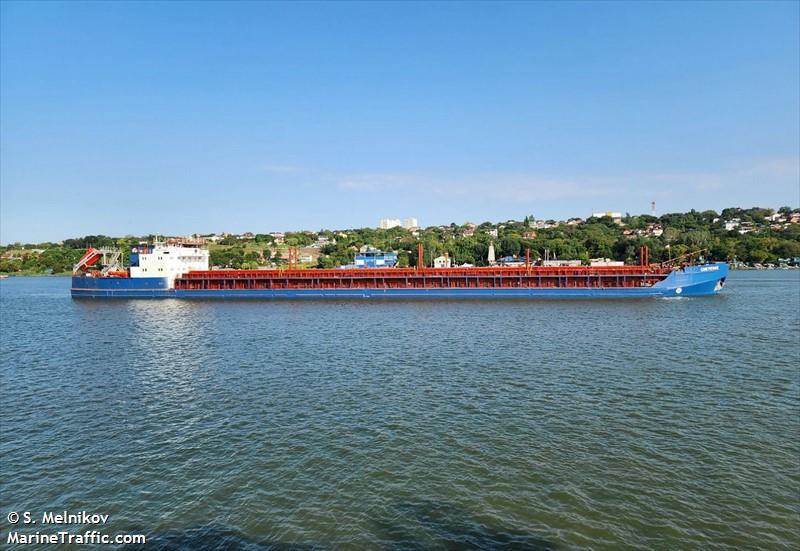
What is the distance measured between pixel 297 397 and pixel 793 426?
21128 millimetres

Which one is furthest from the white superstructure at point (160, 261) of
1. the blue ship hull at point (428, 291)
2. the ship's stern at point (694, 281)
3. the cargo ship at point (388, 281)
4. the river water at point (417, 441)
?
the ship's stern at point (694, 281)

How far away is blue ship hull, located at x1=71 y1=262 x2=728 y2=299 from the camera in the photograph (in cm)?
6288

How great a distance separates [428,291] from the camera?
67500 millimetres

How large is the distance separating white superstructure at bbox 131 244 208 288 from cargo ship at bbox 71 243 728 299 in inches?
5.7

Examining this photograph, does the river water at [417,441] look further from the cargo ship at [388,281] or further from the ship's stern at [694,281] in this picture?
the cargo ship at [388,281]

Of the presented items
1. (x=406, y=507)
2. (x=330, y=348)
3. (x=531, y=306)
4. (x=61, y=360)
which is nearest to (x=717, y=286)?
(x=531, y=306)

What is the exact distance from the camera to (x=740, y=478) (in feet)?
46.8

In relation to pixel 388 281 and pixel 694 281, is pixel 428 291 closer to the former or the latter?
pixel 388 281

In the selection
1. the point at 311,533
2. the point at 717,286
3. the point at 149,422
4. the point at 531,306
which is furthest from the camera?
the point at 717,286

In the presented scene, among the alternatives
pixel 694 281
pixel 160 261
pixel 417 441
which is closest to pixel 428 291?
pixel 694 281

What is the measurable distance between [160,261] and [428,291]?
4444cm

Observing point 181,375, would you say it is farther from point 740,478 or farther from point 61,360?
point 740,478

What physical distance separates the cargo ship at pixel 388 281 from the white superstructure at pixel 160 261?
0.47 ft

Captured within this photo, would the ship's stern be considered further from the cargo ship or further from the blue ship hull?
the cargo ship
